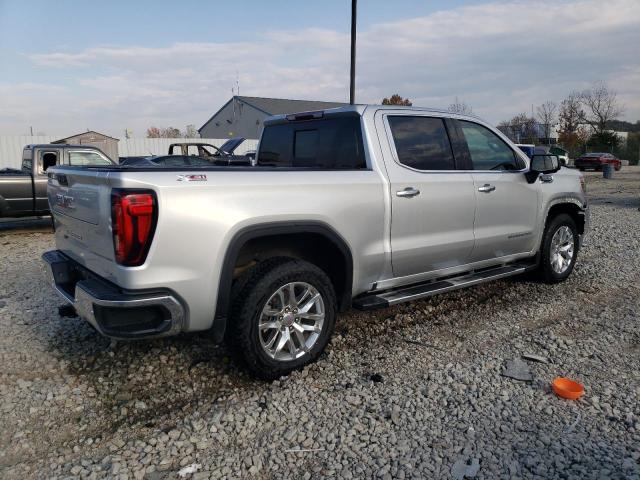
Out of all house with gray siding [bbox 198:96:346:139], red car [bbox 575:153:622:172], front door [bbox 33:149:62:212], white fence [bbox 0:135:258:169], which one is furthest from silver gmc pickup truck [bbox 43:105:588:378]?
house with gray siding [bbox 198:96:346:139]

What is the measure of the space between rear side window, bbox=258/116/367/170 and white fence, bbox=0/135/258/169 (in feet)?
71.5

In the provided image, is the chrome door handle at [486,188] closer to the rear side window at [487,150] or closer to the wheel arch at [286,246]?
the rear side window at [487,150]

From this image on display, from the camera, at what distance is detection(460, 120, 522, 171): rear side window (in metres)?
4.67

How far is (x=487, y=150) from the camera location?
4824 millimetres

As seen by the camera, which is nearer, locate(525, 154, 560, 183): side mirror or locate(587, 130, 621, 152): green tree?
locate(525, 154, 560, 183): side mirror

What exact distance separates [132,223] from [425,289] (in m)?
2.41

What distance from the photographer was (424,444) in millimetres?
2750

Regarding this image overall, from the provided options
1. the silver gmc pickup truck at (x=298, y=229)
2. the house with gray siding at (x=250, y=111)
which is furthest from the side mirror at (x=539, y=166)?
the house with gray siding at (x=250, y=111)

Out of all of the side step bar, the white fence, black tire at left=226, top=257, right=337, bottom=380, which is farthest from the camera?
the white fence

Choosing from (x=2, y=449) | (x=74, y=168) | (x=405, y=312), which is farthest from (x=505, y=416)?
(x=74, y=168)

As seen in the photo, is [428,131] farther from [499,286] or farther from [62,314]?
[62,314]

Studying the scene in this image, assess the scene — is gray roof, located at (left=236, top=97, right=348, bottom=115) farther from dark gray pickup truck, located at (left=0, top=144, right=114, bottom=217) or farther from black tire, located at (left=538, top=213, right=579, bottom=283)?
black tire, located at (left=538, top=213, right=579, bottom=283)

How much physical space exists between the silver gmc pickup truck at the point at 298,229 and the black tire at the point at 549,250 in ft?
0.88

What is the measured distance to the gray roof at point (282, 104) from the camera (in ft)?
136
